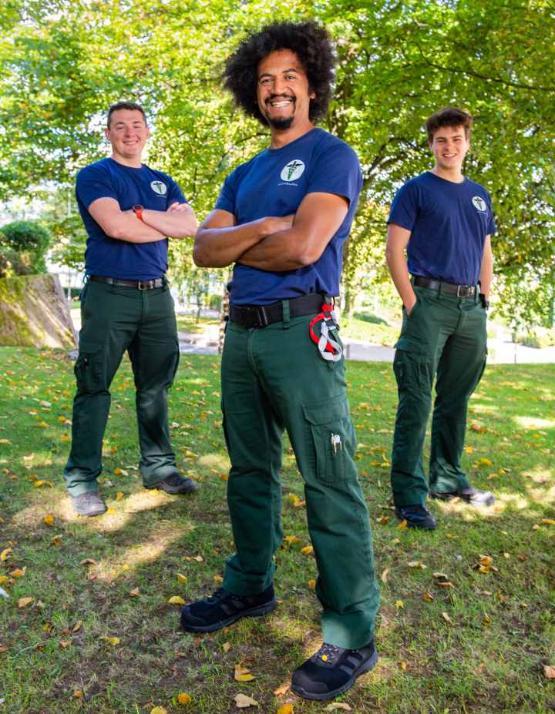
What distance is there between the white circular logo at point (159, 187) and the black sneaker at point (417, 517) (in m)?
2.69

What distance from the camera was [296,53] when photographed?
2.79 meters

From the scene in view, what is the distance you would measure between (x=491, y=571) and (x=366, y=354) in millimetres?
19002

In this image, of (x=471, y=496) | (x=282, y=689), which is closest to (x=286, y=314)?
(x=282, y=689)

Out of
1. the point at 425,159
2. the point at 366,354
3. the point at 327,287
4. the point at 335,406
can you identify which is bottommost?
the point at 366,354

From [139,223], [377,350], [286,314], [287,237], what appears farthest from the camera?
[377,350]

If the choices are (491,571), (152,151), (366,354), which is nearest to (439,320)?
(491,571)

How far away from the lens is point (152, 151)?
1477 cm

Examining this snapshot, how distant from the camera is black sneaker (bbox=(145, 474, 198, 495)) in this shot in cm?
461

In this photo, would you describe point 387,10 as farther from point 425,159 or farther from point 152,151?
point 152,151

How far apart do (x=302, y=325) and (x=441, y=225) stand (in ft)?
6.48

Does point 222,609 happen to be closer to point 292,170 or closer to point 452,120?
point 292,170

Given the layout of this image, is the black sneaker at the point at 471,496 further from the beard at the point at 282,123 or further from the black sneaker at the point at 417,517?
the beard at the point at 282,123

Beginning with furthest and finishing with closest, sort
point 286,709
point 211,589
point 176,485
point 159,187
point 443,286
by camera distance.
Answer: point 176,485
point 159,187
point 443,286
point 211,589
point 286,709

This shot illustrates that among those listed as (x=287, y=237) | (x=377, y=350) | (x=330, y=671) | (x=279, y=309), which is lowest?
(x=377, y=350)
